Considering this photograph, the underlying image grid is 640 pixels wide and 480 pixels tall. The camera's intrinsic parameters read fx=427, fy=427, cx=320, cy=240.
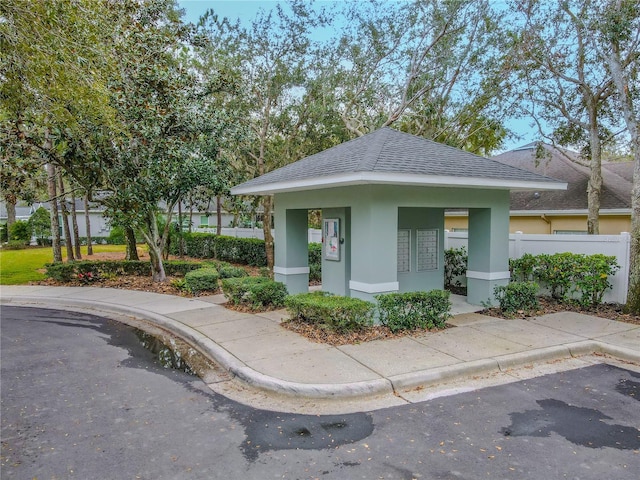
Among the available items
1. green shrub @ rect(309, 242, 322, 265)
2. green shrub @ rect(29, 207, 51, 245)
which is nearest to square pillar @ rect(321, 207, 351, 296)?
green shrub @ rect(309, 242, 322, 265)

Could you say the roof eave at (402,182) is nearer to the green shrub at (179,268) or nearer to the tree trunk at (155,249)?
the tree trunk at (155,249)

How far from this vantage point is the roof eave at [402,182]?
6879mm

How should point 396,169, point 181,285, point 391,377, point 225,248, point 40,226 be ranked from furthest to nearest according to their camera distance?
point 40,226 < point 225,248 < point 181,285 < point 396,169 < point 391,377

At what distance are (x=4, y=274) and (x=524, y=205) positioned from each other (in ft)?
64.4

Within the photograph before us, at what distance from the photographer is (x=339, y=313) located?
696 cm

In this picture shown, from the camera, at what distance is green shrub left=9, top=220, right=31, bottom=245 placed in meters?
26.7

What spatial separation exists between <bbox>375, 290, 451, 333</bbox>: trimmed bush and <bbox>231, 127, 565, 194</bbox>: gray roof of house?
196 centimetres

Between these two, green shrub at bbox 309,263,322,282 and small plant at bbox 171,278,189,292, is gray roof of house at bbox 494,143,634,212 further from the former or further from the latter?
small plant at bbox 171,278,189,292

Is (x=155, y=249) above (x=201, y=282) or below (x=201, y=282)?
above

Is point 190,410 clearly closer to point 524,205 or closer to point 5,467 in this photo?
point 5,467

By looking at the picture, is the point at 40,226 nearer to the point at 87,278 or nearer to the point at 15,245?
the point at 15,245

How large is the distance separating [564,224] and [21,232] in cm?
2976

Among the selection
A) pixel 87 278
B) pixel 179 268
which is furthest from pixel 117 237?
pixel 179 268

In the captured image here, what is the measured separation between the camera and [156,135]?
1124 centimetres
